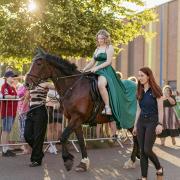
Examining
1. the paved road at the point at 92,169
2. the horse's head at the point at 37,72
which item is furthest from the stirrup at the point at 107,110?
the horse's head at the point at 37,72

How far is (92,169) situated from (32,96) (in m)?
2.13

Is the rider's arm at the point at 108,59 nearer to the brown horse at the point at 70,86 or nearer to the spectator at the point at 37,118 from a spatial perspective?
the brown horse at the point at 70,86

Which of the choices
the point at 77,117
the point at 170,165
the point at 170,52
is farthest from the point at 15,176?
the point at 170,52

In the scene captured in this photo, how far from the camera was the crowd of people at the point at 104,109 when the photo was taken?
6.78 metres

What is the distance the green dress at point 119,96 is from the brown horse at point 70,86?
37 cm

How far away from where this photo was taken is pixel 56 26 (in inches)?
709

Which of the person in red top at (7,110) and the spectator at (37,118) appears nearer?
the spectator at (37,118)

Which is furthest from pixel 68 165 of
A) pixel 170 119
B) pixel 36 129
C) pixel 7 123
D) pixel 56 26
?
pixel 56 26

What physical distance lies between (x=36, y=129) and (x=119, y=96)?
1.97 m

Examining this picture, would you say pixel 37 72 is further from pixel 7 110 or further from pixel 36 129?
pixel 7 110

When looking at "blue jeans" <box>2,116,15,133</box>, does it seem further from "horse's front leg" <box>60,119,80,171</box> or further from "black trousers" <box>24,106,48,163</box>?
"horse's front leg" <box>60,119,80,171</box>

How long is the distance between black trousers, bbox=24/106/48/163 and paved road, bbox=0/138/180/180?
0.43 metres

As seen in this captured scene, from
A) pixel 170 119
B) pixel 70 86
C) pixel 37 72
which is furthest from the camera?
pixel 170 119

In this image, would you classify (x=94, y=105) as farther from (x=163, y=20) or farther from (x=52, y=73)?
(x=163, y=20)
